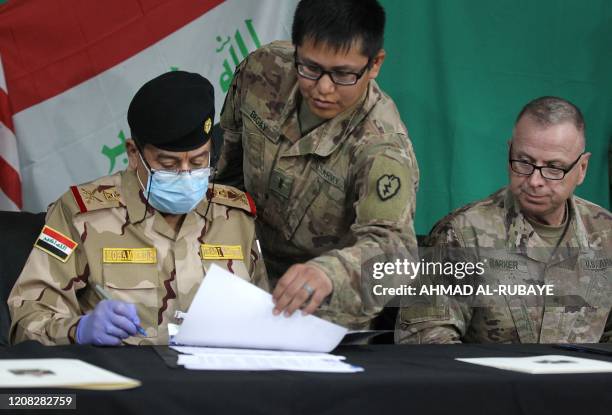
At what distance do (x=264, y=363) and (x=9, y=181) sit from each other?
2023 millimetres

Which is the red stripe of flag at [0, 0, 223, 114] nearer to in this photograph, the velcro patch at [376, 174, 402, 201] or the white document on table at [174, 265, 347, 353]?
the velcro patch at [376, 174, 402, 201]

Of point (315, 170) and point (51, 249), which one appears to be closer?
point (51, 249)

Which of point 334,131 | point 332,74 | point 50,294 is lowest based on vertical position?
point 50,294

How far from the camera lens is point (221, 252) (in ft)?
9.41

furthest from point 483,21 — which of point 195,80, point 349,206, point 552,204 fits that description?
point 195,80

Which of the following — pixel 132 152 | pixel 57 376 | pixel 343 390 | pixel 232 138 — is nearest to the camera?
pixel 57 376

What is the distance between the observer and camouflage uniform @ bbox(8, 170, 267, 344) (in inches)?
102

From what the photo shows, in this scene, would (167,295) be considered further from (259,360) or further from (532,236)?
(532,236)

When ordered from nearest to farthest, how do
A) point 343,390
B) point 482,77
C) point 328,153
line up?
point 343,390 → point 328,153 → point 482,77

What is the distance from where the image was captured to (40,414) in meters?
1.65

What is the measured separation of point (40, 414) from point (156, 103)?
3.91 ft

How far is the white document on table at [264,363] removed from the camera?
1.95 meters

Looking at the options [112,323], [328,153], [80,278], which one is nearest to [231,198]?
[328,153]

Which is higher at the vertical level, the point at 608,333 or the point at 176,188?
the point at 176,188
